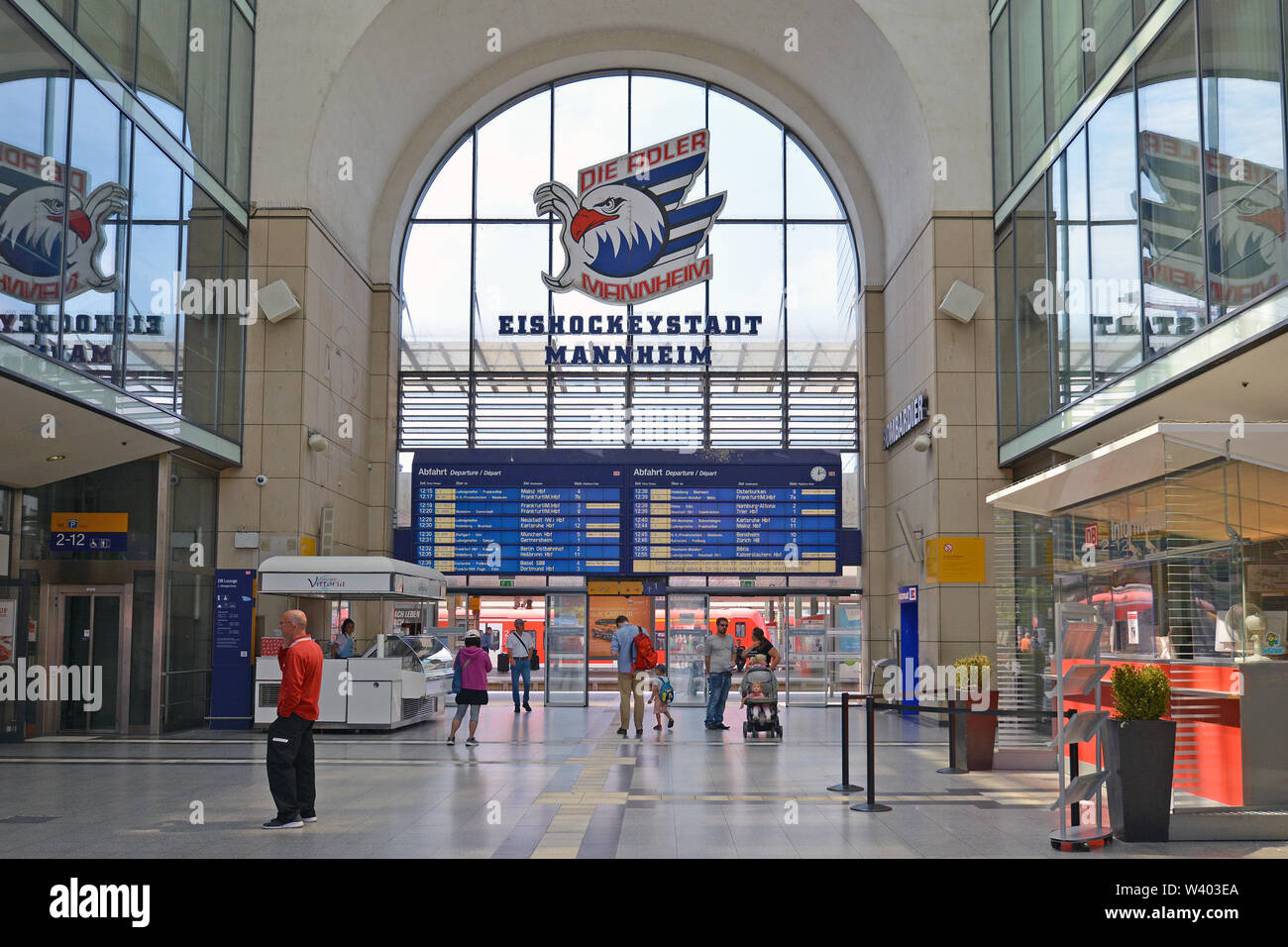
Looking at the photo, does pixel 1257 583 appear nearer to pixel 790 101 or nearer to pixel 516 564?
pixel 516 564

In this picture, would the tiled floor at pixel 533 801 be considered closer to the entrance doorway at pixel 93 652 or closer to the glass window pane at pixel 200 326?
the entrance doorway at pixel 93 652

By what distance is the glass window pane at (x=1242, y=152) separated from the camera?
9.23 metres

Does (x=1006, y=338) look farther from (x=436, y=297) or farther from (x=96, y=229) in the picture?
(x=96, y=229)

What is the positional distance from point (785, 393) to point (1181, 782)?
1406 cm

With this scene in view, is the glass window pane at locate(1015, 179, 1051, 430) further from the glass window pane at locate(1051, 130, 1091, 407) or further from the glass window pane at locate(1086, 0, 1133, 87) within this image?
the glass window pane at locate(1086, 0, 1133, 87)

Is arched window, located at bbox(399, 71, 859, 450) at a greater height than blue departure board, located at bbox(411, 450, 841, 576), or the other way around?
arched window, located at bbox(399, 71, 859, 450)

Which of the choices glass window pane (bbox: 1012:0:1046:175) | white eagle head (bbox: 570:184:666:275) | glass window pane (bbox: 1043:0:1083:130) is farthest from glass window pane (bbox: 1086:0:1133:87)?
white eagle head (bbox: 570:184:666:275)

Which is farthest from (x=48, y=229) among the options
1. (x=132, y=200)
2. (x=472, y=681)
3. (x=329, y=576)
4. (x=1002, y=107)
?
(x=1002, y=107)

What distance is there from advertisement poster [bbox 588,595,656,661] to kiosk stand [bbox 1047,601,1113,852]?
42.0 ft

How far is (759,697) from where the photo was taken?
46.6ft

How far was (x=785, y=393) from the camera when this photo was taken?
21609 mm

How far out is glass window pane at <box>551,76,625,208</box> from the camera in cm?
2209

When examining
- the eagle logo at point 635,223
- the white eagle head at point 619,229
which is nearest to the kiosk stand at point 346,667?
the eagle logo at point 635,223
